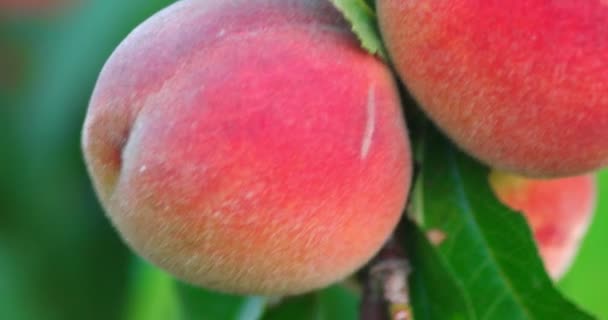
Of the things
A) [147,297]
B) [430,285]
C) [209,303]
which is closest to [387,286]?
[430,285]

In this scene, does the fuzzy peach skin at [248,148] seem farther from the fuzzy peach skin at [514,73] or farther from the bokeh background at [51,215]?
the bokeh background at [51,215]

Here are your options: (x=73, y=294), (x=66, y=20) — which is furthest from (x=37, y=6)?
(x=73, y=294)

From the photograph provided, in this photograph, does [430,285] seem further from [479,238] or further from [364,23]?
[364,23]

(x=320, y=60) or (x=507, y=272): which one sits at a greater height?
(x=320, y=60)

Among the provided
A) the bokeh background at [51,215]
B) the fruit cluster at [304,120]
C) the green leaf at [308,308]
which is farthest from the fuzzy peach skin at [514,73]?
the bokeh background at [51,215]

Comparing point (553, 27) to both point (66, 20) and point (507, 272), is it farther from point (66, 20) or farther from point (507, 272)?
point (66, 20)
